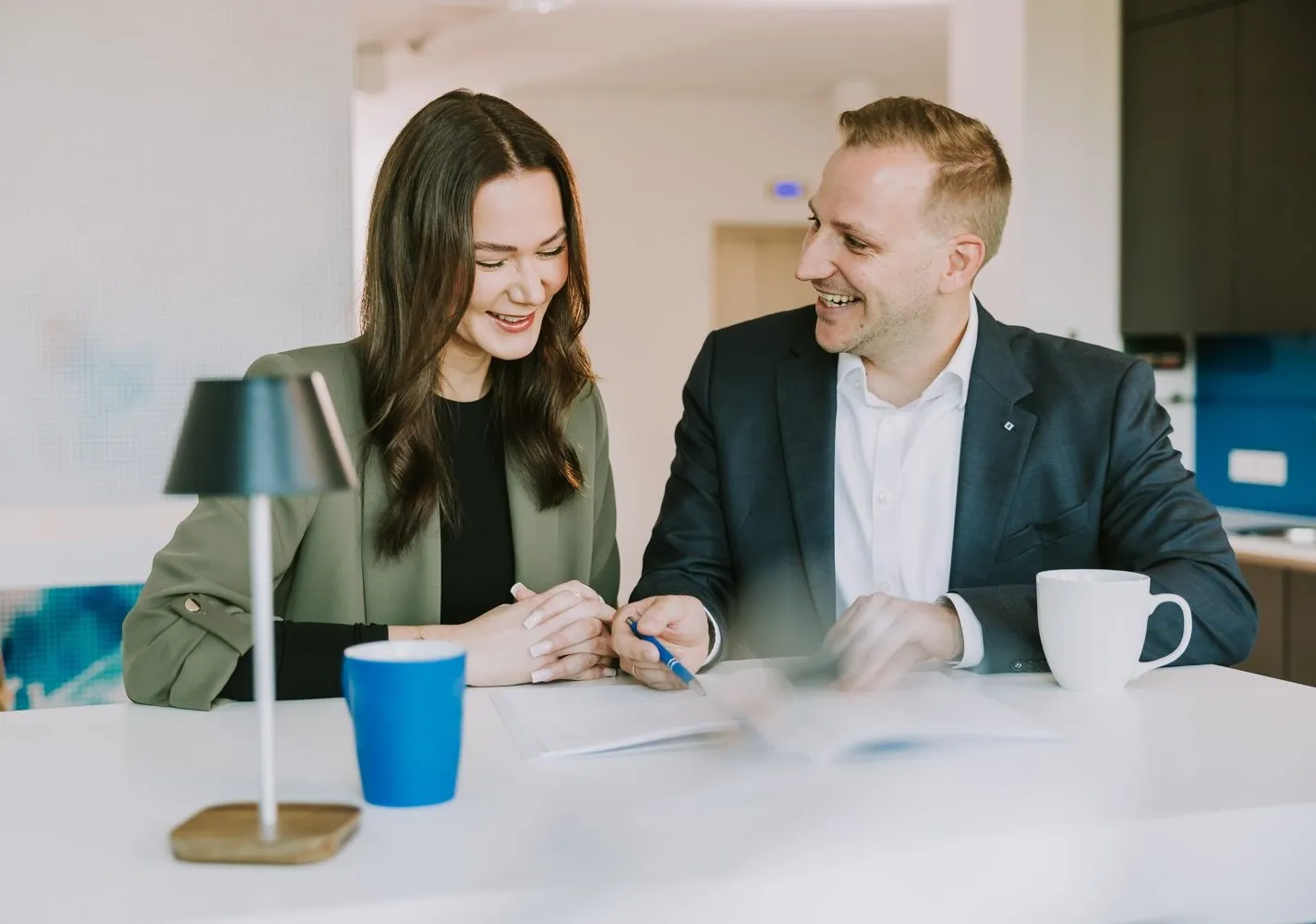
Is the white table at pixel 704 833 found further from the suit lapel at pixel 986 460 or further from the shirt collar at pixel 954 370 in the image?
the shirt collar at pixel 954 370

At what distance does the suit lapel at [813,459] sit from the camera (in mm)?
1840

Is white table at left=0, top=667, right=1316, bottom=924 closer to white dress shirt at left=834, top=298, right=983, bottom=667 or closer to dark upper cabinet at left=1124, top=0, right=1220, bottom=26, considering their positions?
white dress shirt at left=834, top=298, right=983, bottom=667

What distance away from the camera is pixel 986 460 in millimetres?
1790

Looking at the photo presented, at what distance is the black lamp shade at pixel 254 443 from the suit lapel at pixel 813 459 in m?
1.10

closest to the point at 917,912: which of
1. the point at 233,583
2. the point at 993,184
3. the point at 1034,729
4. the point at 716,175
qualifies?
the point at 1034,729

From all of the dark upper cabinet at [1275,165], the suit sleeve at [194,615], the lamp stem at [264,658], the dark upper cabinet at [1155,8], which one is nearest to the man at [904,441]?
the suit sleeve at [194,615]

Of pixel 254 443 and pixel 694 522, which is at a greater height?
pixel 254 443

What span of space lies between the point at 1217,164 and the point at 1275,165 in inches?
8.1

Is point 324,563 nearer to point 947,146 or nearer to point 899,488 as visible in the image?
point 899,488

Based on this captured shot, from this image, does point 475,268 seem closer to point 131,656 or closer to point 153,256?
point 131,656

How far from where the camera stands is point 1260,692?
135cm

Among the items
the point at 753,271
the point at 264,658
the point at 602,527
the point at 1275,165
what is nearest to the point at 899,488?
the point at 602,527

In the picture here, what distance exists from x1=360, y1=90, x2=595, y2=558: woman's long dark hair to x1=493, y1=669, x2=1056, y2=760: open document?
1.41ft

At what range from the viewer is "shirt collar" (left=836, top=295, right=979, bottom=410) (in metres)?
1.89
